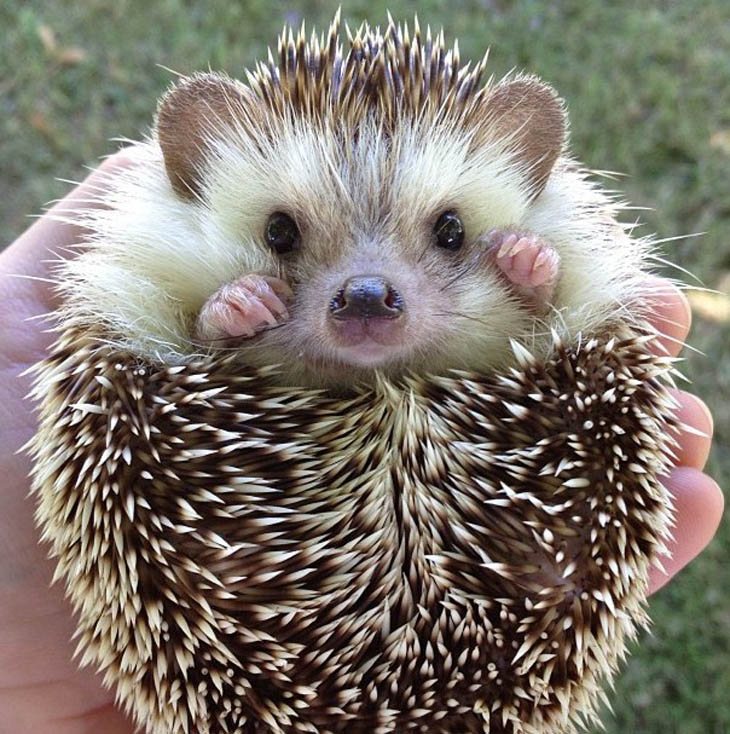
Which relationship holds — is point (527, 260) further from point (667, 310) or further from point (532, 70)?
point (532, 70)

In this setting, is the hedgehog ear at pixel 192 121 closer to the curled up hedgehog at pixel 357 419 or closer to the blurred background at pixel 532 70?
the curled up hedgehog at pixel 357 419

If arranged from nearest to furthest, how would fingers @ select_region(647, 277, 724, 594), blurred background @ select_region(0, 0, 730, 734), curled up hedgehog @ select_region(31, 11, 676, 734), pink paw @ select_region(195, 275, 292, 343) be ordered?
curled up hedgehog @ select_region(31, 11, 676, 734) < pink paw @ select_region(195, 275, 292, 343) < fingers @ select_region(647, 277, 724, 594) < blurred background @ select_region(0, 0, 730, 734)

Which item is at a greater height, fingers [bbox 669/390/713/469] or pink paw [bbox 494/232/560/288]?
pink paw [bbox 494/232/560/288]

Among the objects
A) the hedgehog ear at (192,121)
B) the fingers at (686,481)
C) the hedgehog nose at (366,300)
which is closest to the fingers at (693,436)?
the fingers at (686,481)

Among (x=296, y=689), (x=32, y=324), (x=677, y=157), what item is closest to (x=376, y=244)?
(x=296, y=689)

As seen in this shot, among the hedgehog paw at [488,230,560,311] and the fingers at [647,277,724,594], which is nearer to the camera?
the hedgehog paw at [488,230,560,311]

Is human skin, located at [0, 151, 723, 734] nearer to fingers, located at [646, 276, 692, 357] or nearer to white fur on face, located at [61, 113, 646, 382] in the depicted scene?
fingers, located at [646, 276, 692, 357]

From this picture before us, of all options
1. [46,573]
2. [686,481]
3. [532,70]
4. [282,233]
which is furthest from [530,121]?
[532,70]

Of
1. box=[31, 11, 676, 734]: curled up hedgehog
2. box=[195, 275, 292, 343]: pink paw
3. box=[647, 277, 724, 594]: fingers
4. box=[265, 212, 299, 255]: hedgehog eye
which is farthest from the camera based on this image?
box=[647, 277, 724, 594]: fingers

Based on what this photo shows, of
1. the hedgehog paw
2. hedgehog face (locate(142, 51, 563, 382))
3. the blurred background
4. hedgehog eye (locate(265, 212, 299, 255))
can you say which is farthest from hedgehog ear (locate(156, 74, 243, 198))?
the blurred background
